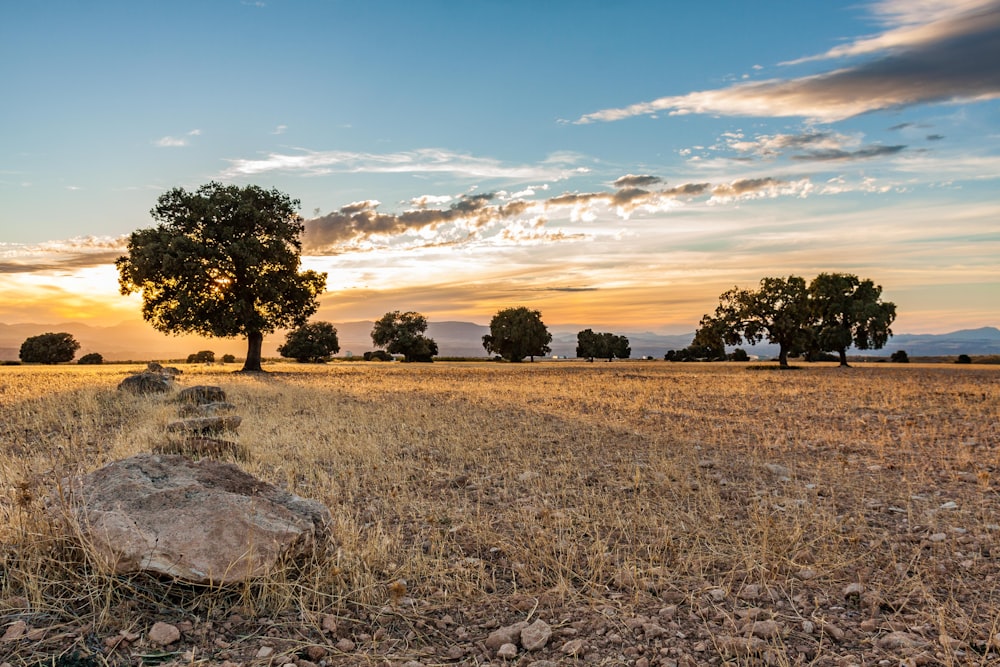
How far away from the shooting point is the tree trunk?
4812 cm

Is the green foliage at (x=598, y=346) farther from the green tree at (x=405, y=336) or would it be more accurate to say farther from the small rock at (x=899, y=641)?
the small rock at (x=899, y=641)

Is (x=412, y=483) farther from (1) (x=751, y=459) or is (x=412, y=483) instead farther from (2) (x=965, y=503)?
(2) (x=965, y=503)

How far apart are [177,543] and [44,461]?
7.74 m

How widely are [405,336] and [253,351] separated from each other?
42.7m

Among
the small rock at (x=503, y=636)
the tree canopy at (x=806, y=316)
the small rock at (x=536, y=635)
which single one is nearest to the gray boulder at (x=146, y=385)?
the small rock at (x=503, y=636)

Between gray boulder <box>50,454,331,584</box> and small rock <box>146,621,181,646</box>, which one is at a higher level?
gray boulder <box>50,454,331,584</box>

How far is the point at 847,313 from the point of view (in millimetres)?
66062

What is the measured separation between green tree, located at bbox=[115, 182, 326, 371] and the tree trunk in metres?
2.33

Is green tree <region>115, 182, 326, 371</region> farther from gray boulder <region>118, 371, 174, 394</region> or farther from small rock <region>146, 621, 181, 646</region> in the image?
small rock <region>146, 621, 181, 646</region>

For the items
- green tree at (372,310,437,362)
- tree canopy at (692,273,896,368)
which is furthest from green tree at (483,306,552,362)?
tree canopy at (692,273,896,368)

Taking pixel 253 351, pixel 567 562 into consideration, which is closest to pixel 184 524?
pixel 567 562

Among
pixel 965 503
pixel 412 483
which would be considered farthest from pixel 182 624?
pixel 965 503

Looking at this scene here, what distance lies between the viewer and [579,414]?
20.1m

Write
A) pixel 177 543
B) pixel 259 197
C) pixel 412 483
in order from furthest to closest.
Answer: pixel 259 197, pixel 412 483, pixel 177 543
